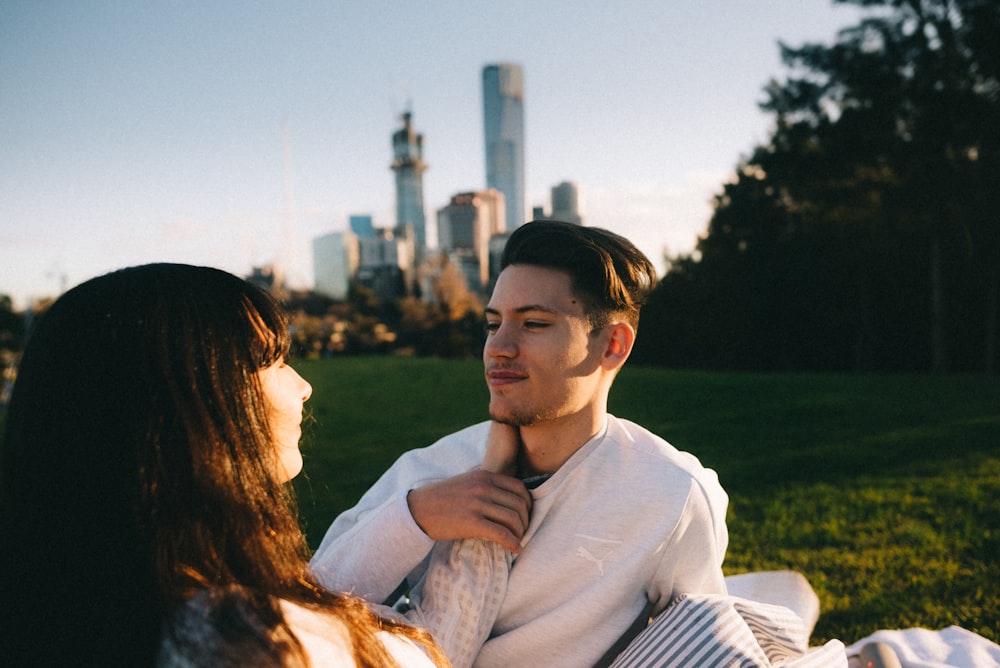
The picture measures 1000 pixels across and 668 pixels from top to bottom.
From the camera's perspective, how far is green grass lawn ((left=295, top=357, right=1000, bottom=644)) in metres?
3.82

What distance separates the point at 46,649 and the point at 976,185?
60.1 ft

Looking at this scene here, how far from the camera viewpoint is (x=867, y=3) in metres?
14.9

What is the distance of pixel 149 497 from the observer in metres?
1.08

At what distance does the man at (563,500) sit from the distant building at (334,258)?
69.4 m

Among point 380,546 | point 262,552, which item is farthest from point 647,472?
point 262,552

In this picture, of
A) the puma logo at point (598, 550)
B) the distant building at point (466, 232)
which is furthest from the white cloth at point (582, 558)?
the distant building at point (466, 232)

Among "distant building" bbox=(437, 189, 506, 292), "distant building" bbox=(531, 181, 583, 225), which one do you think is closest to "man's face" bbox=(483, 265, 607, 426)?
"distant building" bbox=(531, 181, 583, 225)

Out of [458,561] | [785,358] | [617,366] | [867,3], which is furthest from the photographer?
[785,358]

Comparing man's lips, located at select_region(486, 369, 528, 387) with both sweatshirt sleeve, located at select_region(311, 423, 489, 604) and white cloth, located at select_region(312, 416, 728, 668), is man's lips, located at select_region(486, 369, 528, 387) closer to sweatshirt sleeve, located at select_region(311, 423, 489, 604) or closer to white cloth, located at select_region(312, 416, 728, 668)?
white cloth, located at select_region(312, 416, 728, 668)

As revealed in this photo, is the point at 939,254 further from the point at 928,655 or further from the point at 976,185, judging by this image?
the point at 928,655

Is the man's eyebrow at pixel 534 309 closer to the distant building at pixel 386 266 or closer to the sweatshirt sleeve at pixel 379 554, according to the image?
the sweatshirt sleeve at pixel 379 554

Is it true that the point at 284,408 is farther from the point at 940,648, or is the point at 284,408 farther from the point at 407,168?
the point at 407,168

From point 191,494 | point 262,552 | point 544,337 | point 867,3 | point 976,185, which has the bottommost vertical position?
point 262,552

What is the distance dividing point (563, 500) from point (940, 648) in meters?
1.83
